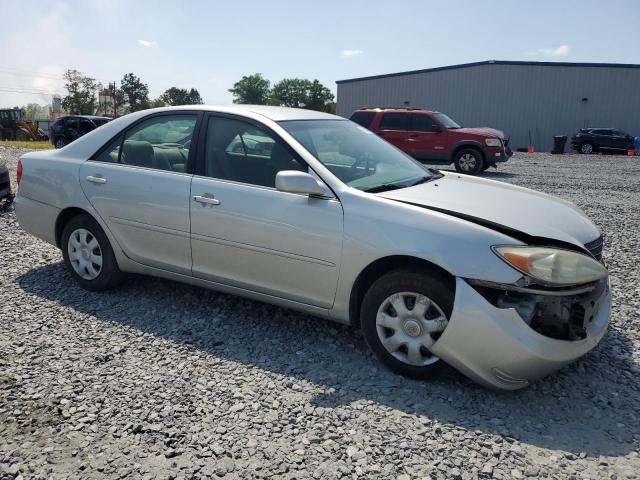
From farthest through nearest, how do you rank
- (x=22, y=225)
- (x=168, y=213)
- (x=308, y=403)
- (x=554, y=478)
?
(x=22, y=225), (x=168, y=213), (x=308, y=403), (x=554, y=478)

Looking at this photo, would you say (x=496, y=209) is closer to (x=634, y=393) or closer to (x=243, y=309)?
(x=634, y=393)

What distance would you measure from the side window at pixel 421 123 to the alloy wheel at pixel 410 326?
1400 centimetres

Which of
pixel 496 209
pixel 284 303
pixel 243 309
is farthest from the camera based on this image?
pixel 243 309

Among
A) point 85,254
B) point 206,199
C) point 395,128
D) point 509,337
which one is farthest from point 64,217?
point 395,128

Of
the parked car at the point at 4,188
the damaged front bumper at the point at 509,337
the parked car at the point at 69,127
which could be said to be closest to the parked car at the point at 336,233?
the damaged front bumper at the point at 509,337

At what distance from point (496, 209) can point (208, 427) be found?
210 cm

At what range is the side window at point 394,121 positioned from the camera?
16.9m

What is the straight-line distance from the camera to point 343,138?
4312 mm

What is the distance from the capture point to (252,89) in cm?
11931

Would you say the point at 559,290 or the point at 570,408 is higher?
the point at 559,290

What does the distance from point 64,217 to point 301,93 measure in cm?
11534

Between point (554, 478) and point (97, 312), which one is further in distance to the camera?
point (97, 312)

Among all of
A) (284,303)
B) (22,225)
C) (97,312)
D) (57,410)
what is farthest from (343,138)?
(22,225)

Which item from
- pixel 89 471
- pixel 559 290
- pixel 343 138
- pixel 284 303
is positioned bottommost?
pixel 89 471
